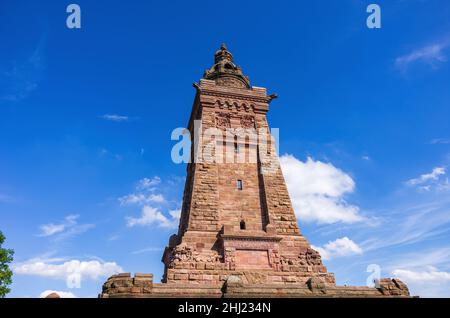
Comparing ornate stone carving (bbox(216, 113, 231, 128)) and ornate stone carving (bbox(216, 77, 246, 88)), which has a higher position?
ornate stone carving (bbox(216, 77, 246, 88))

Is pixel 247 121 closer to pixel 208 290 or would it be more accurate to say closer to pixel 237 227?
pixel 237 227

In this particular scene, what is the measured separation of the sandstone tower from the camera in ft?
38.3

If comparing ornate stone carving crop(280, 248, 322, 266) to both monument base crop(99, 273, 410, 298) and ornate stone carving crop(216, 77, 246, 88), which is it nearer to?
monument base crop(99, 273, 410, 298)

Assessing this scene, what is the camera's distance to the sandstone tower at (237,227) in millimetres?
11664

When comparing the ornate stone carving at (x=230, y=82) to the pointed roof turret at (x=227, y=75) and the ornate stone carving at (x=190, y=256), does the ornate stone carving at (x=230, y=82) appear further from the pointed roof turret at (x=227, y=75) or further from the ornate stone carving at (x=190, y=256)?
the ornate stone carving at (x=190, y=256)

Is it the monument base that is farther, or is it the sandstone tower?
the sandstone tower

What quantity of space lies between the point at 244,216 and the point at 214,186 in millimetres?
2626

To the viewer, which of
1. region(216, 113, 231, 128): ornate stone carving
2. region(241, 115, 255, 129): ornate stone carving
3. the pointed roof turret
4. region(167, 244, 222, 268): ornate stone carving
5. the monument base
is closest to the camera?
the monument base

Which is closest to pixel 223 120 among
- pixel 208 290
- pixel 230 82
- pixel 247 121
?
pixel 247 121

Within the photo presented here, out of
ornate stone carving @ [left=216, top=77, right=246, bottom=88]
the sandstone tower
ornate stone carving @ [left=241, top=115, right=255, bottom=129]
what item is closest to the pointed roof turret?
ornate stone carving @ [left=216, top=77, right=246, bottom=88]

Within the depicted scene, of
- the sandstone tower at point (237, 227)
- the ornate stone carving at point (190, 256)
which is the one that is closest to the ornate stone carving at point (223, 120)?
the sandstone tower at point (237, 227)
